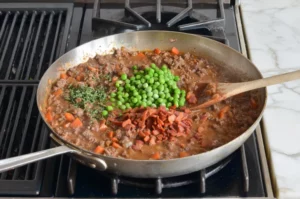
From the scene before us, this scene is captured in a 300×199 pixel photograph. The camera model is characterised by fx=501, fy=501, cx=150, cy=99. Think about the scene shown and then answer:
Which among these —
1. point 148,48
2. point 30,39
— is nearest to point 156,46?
point 148,48

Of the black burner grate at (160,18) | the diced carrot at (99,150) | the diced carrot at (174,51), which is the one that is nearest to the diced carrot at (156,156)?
the diced carrot at (99,150)

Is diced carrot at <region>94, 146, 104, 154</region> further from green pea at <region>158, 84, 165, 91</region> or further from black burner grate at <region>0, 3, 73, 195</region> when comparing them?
green pea at <region>158, 84, 165, 91</region>

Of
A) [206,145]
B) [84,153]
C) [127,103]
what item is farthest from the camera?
[127,103]

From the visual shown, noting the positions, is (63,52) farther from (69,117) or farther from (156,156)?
(156,156)

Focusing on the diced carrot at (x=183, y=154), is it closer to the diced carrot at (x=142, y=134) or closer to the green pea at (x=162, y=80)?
the diced carrot at (x=142, y=134)

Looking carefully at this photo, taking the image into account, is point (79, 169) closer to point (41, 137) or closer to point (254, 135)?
point (41, 137)

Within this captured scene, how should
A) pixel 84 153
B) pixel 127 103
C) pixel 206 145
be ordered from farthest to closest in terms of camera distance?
pixel 127 103 < pixel 206 145 < pixel 84 153

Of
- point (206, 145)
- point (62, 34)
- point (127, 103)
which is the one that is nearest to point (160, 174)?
point (206, 145)
